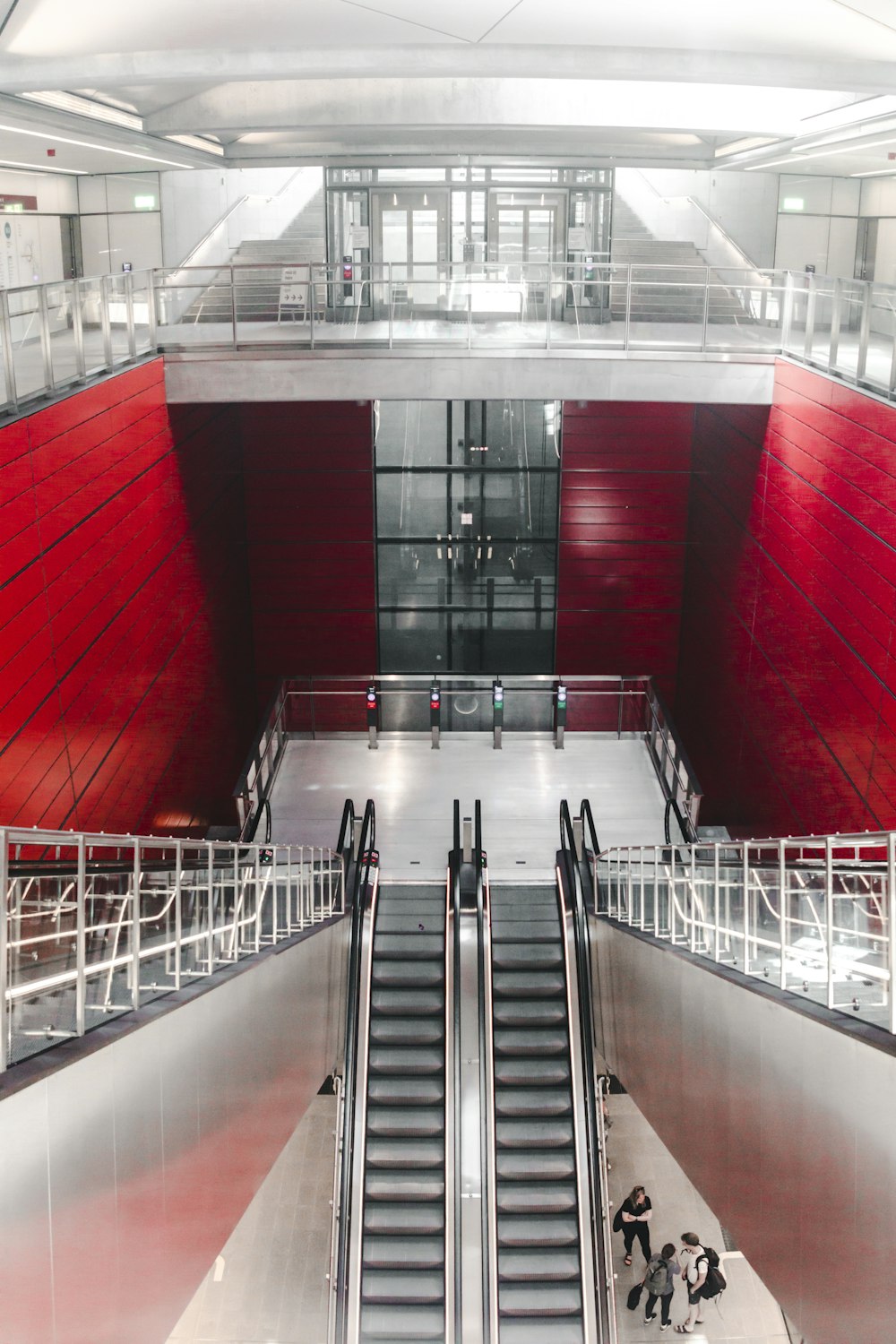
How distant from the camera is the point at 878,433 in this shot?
7.77 metres

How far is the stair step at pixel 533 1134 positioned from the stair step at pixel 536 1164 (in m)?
0.06

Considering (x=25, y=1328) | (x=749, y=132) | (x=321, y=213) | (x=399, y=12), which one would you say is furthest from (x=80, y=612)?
(x=321, y=213)

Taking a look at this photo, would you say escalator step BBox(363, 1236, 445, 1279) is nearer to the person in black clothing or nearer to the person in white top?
the person in white top

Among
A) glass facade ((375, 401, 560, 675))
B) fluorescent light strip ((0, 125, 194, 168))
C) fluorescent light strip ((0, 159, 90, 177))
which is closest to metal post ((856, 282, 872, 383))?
glass facade ((375, 401, 560, 675))

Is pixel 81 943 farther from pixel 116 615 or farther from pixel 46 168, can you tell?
pixel 46 168

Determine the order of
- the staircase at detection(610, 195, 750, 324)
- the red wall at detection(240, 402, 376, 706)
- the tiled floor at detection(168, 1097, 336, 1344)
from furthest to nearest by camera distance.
→ the red wall at detection(240, 402, 376, 706) → the staircase at detection(610, 195, 750, 324) → the tiled floor at detection(168, 1097, 336, 1344)

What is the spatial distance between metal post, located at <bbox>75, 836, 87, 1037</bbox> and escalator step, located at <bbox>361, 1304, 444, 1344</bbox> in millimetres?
6415

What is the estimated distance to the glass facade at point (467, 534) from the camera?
50.7ft

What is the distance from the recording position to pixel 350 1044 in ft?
31.5

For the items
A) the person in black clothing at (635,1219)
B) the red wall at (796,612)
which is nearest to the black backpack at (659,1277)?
the person in black clothing at (635,1219)

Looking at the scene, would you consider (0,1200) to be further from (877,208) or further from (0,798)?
(877,208)

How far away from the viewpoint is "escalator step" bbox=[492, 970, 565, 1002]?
9953mm

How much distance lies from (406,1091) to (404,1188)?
76 cm

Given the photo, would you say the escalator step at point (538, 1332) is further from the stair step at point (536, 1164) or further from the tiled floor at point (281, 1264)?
the tiled floor at point (281, 1264)
